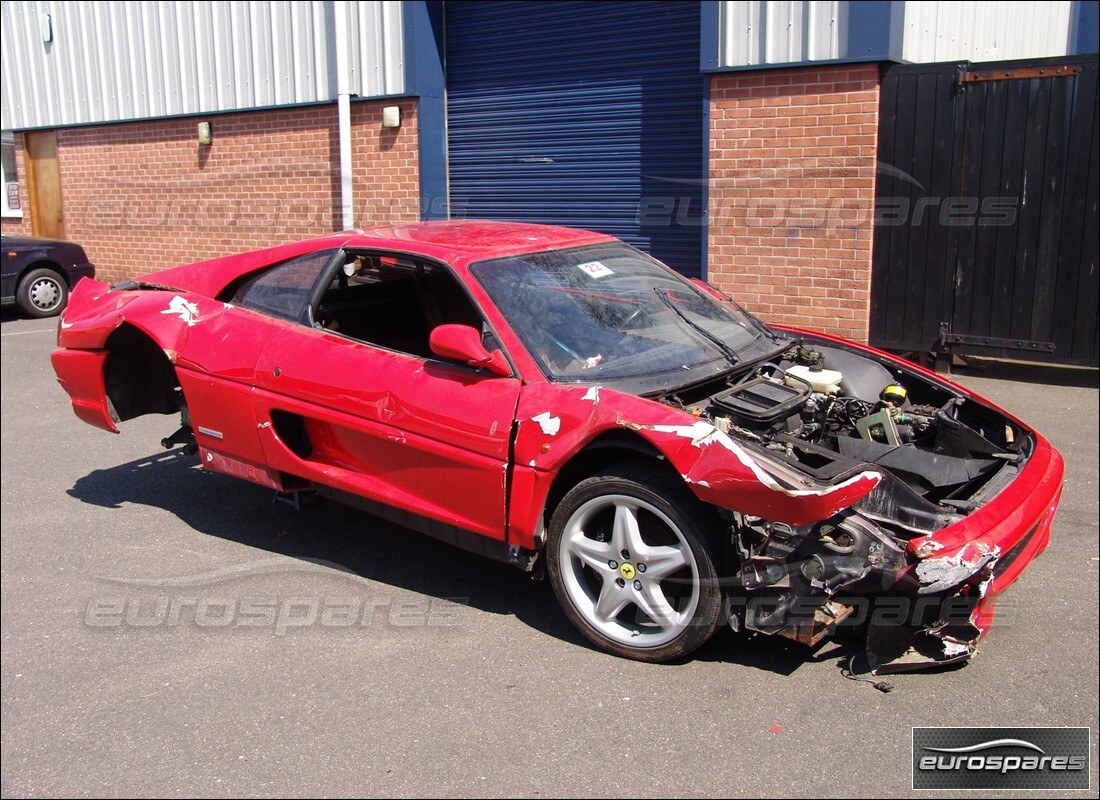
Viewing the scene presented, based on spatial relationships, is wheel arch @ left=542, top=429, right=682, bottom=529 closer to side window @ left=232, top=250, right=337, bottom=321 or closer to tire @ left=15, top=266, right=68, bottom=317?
side window @ left=232, top=250, right=337, bottom=321

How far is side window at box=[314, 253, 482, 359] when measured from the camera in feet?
16.0

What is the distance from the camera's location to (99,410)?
545cm

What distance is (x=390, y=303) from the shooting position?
5.15m

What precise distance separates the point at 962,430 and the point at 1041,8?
10.1 metres

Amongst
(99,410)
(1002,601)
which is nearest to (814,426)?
(1002,601)

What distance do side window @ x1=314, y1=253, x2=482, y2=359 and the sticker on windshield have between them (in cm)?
55

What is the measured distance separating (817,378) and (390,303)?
2.14 m

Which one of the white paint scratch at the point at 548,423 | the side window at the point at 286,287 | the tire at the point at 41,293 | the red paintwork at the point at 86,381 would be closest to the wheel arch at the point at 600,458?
the white paint scratch at the point at 548,423

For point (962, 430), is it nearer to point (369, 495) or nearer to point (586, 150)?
point (369, 495)

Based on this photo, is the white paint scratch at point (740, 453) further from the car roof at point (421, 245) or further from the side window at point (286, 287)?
the side window at point (286, 287)

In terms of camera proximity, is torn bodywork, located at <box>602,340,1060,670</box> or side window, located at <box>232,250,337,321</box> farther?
side window, located at <box>232,250,337,321</box>

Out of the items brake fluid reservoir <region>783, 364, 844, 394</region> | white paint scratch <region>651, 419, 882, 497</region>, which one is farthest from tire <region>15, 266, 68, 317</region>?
white paint scratch <region>651, 419, 882, 497</region>

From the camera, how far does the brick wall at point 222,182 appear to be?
11844 millimetres

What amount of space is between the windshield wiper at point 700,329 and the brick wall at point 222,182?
7338mm
